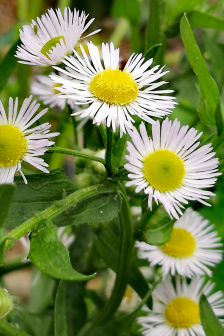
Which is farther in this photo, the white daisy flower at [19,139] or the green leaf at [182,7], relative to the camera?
the green leaf at [182,7]

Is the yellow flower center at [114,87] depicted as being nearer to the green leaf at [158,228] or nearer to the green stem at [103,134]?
the green stem at [103,134]

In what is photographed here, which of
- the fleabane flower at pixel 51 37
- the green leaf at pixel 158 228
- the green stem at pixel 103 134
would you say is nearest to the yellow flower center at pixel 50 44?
the fleabane flower at pixel 51 37

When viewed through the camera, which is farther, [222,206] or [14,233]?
[222,206]

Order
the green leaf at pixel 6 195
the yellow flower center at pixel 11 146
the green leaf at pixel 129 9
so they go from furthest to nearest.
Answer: the green leaf at pixel 129 9, the yellow flower center at pixel 11 146, the green leaf at pixel 6 195

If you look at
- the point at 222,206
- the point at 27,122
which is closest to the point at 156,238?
the point at 27,122

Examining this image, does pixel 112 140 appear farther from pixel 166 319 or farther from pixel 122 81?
pixel 166 319

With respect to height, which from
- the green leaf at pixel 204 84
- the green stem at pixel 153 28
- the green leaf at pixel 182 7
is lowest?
the green leaf at pixel 204 84

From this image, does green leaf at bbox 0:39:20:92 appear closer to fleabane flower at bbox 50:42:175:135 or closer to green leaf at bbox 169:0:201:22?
fleabane flower at bbox 50:42:175:135

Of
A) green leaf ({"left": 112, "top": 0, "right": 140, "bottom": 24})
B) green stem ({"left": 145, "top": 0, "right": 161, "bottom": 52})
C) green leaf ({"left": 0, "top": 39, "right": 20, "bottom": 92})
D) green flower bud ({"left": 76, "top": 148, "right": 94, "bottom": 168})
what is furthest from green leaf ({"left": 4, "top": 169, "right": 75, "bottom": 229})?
green leaf ({"left": 112, "top": 0, "right": 140, "bottom": 24})
